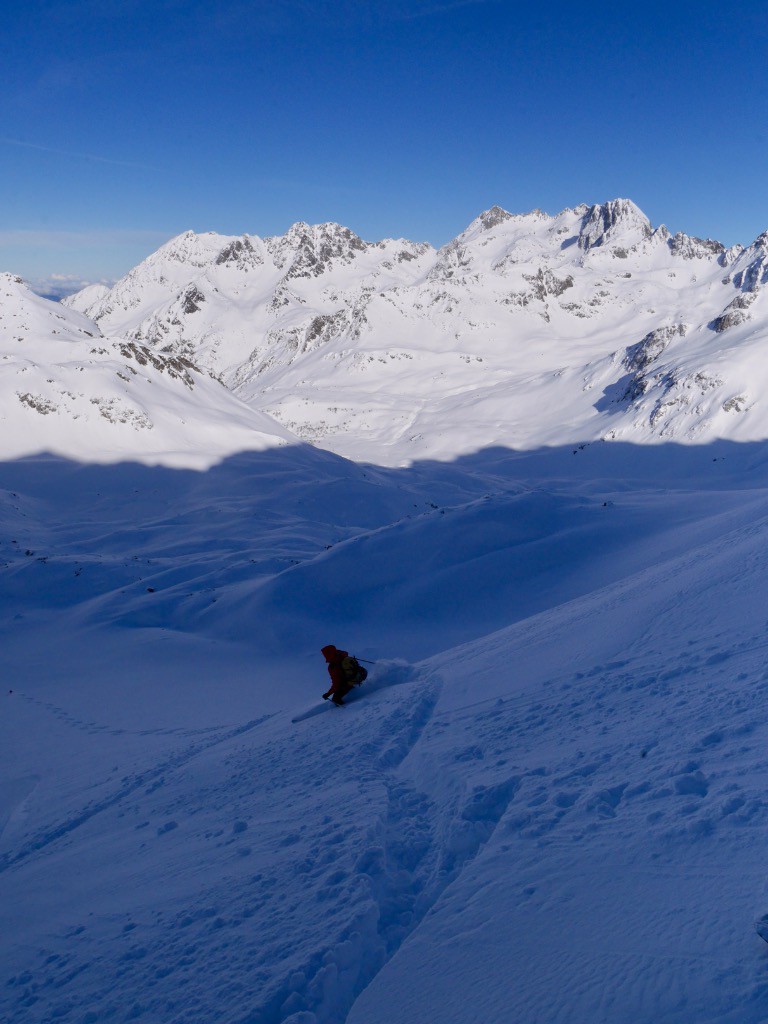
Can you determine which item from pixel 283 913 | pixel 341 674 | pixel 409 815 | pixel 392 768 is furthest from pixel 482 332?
pixel 283 913

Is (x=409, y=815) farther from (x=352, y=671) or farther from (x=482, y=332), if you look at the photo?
(x=482, y=332)

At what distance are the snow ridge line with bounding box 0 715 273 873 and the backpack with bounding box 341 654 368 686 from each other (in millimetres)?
1550

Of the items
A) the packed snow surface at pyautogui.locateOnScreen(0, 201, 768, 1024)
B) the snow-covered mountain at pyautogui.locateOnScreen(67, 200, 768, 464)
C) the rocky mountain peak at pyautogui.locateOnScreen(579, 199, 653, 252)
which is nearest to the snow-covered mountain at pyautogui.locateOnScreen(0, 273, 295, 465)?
the packed snow surface at pyautogui.locateOnScreen(0, 201, 768, 1024)

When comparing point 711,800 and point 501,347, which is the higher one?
point 501,347

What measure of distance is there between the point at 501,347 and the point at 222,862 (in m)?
116

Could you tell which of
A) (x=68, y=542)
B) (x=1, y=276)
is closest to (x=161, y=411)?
(x=68, y=542)

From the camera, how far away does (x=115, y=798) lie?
790 centimetres

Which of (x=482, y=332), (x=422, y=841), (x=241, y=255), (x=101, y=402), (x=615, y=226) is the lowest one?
(x=422, y=841)

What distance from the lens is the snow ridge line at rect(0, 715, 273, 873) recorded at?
706 cm

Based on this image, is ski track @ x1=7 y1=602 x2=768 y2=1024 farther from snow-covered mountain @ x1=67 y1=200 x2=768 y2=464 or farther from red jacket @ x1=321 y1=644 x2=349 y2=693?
snow-covered mountain @ x1=67 y1=200 x2=768 y2=464

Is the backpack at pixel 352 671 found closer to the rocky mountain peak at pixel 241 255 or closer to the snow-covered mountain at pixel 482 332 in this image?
the snow-covered mountain at pixel 482 332

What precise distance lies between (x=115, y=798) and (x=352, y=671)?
339cm

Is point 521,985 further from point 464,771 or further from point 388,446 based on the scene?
point 388,446

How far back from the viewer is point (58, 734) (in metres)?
10.7
